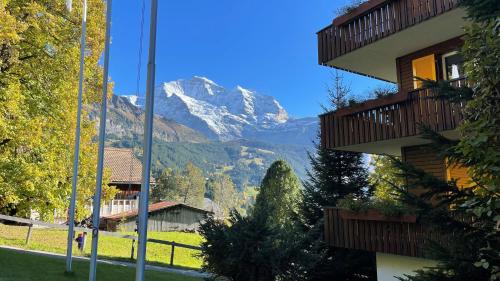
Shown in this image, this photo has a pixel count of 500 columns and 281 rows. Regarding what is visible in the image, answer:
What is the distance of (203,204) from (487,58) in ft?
300

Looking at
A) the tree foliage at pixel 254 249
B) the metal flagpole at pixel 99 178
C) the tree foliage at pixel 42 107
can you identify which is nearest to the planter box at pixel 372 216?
the tree foliage at pixel 254 249

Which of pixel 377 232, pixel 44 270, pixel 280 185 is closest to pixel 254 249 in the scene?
pixel 377 232

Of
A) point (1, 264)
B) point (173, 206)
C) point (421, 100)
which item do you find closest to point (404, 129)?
point (421, 100)

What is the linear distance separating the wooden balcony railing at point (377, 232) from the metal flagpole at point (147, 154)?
5791 mm

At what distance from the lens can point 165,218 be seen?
51.1 m

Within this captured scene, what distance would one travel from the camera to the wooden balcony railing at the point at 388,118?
32.6 feet

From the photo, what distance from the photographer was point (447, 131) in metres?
9.97

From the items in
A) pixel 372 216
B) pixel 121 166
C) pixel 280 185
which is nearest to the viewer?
pixel 372 216

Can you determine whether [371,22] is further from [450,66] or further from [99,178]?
[99,178]

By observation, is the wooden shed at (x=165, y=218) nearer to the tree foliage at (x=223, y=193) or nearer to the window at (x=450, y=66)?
the window at (x=450, y=66)

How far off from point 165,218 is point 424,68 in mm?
43089

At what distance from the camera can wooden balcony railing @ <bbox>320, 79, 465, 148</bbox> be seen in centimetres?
995

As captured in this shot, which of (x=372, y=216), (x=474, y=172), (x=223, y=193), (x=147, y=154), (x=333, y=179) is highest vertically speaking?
(x=223, y=193)

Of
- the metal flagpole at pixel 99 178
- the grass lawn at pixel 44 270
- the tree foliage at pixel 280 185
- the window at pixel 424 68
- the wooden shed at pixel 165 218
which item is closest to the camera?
the metal flagpole at pixel 99 178
